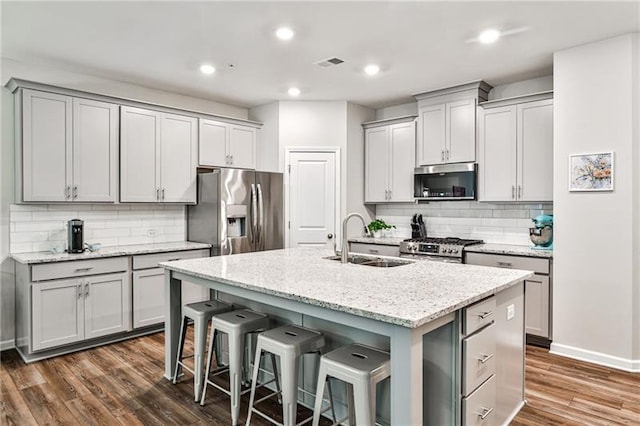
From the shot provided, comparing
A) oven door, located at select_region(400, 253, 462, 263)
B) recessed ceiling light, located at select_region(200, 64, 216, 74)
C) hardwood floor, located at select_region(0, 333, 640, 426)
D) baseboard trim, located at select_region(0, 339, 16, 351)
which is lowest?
hardwood floor, located at select_region(0, 333, 640, 426)

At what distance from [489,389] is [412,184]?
10.7ft

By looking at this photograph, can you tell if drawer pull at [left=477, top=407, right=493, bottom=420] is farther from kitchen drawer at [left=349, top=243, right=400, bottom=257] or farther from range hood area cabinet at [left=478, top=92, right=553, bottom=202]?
kitchen drawer at [left=349, top=243, right=400, bottom=257]

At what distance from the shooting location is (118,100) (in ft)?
13.8

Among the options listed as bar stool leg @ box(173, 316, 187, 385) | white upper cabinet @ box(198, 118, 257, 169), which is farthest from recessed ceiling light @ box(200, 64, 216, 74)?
bar stool leg @ box(173, 316, 187, 385)

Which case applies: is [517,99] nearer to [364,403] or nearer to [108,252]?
[364,403]

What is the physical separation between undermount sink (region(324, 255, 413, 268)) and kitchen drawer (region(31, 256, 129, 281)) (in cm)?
211

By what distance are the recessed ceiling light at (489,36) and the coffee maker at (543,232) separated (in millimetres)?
1772

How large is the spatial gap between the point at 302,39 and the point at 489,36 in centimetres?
152

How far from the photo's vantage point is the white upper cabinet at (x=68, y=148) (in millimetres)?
3672

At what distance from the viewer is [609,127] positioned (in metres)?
3.35

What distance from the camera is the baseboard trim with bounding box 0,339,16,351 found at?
375cm

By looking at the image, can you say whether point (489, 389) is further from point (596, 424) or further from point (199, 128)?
point (199, 128)

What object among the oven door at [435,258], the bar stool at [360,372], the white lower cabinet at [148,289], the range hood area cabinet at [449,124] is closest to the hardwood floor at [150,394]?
the white lower cabinet at [148,289]

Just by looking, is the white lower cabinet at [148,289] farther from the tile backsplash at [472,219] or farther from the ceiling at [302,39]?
the tile backsplash at [472,219]
